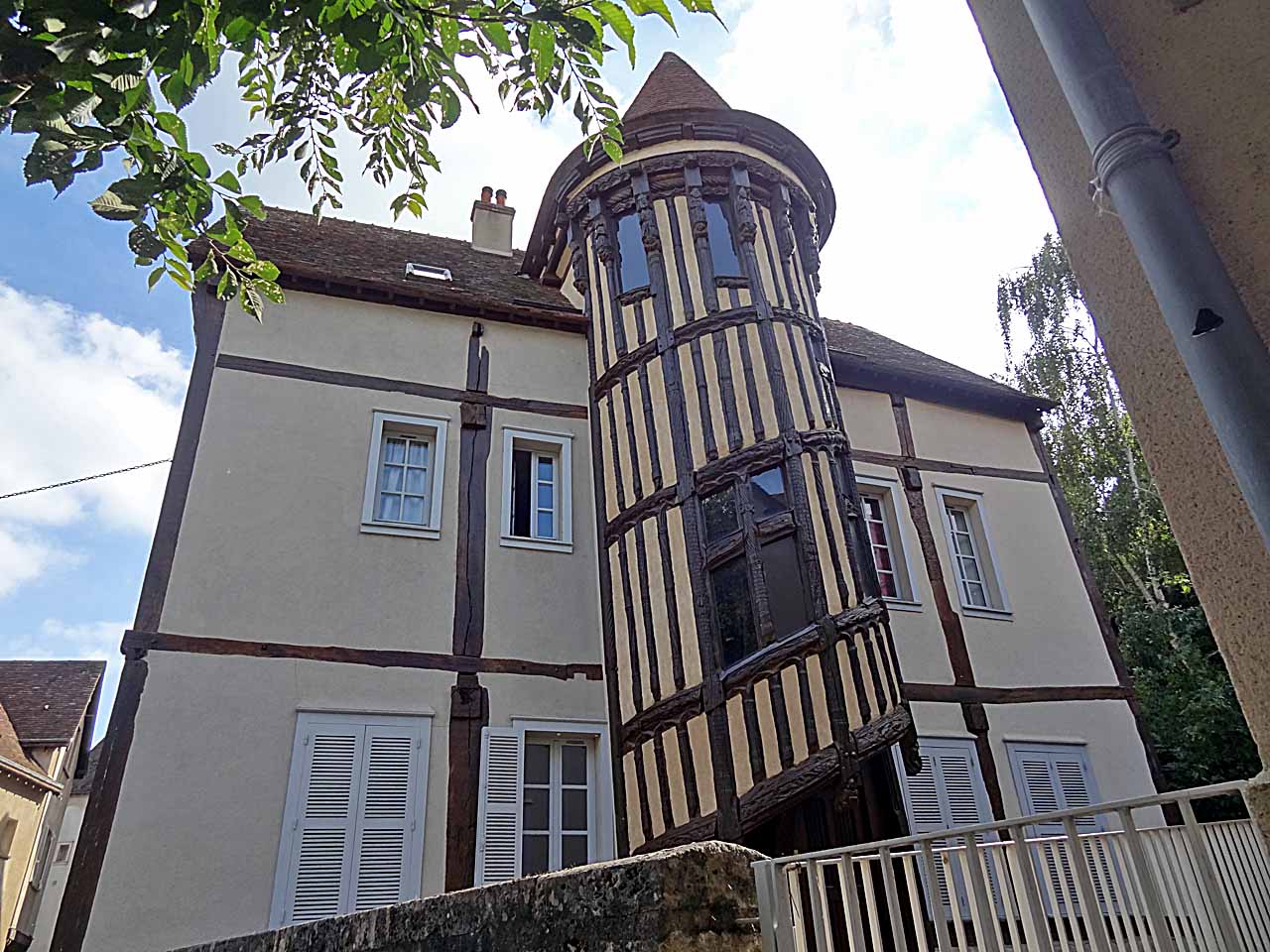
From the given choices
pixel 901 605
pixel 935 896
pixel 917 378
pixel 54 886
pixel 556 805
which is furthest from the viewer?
pixel 54 886

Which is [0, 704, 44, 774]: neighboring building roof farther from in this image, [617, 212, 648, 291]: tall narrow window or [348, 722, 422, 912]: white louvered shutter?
[617, 212, 648, 291]: tall narrow window

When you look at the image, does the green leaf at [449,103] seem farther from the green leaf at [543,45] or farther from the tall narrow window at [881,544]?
the tall narrow window at [881,544]

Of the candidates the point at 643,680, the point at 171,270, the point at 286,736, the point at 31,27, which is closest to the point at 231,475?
the point at 286,736

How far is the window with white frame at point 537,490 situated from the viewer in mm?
7781

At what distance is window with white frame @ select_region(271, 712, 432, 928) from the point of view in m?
5.95

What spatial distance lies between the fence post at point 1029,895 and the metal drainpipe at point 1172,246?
87 cm

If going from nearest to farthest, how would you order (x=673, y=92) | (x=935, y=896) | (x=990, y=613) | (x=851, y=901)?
(x=935, y=896) → (x=851, y=901) → (x=990, y=613) → (x=673, y=92)

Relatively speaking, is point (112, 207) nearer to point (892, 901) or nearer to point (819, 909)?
point (819, 909)

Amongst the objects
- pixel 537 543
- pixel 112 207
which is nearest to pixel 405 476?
pixel 537 543

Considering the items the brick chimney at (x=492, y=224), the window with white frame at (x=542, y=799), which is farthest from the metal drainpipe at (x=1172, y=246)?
the brick chimney at (x=492, y=224)

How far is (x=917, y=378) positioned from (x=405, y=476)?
225 inches

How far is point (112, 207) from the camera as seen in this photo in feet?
6.96

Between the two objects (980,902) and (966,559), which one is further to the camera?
(966,559)

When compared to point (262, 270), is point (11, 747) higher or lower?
higher
